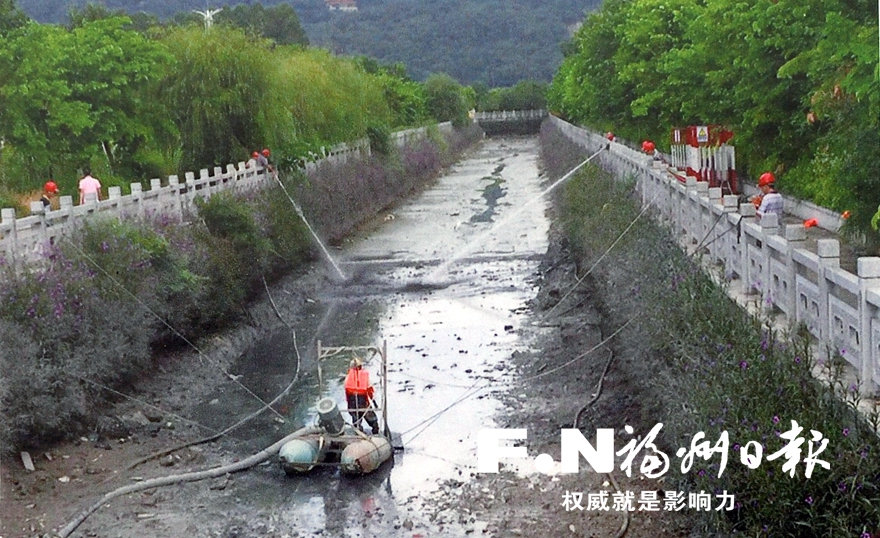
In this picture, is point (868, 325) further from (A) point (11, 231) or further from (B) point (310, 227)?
(B) point (310, 227)

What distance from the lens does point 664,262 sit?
13438mm

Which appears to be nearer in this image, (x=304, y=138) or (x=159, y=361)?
(x=159, y=361)

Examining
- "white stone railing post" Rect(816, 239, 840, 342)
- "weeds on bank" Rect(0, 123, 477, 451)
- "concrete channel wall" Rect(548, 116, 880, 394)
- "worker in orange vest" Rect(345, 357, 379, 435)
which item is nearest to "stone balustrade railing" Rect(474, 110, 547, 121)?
"weeds on bank" Rect(0, 123, 477, 451)

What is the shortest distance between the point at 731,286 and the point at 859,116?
2030 millimetres

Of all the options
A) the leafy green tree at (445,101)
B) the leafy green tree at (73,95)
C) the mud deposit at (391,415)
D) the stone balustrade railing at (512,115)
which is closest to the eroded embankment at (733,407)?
the mud deposit at (391,415)

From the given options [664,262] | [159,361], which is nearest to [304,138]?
[159,361]

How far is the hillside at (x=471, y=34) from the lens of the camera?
14162 cm

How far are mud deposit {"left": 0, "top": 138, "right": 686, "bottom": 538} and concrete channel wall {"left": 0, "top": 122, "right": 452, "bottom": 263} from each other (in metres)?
2.21

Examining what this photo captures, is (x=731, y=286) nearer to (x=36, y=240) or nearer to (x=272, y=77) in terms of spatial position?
(x=36, y=240)

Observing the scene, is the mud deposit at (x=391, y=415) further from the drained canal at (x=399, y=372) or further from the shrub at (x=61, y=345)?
the shrub at (x=61, y=345)

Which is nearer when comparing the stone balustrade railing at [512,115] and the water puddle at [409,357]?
the water puddle at [409,357]

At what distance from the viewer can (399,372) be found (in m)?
16.6

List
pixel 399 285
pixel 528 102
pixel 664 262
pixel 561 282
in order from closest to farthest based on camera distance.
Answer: pixel 664 262
pixel 561 282
pixel 399 285
pixel 528 102

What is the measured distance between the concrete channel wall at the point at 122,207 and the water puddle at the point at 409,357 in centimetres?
283
